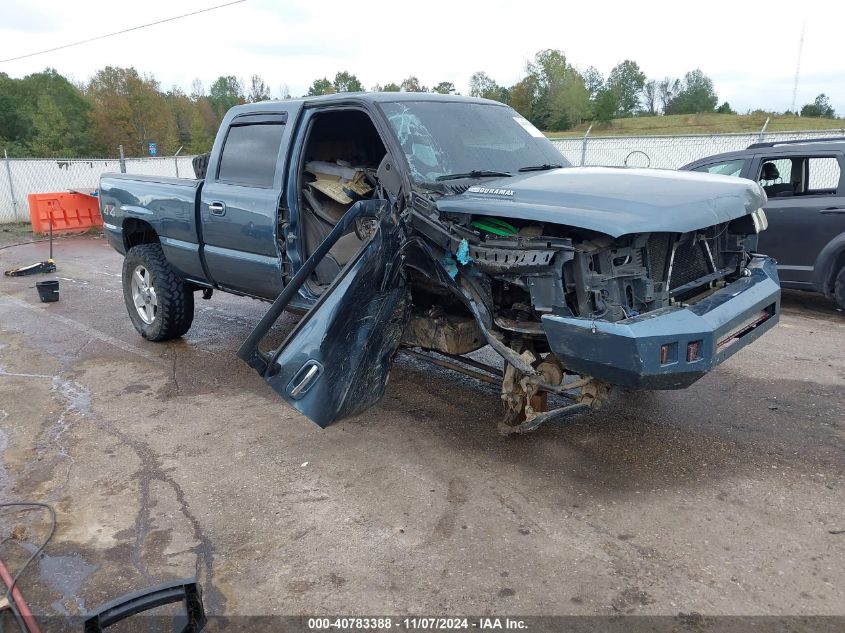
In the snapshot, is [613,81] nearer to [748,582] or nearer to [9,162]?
[9,162]

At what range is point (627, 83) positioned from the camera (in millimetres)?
65000

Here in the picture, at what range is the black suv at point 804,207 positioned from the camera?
6.65 meters

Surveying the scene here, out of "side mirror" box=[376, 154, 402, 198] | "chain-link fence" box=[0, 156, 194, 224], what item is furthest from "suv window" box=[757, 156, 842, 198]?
"chain-link fence" box=[0, 156, 194, 224]

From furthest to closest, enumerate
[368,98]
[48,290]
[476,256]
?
[48,290] < [368,98] < [476,256]

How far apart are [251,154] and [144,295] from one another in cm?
226

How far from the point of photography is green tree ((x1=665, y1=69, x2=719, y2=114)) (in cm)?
5678

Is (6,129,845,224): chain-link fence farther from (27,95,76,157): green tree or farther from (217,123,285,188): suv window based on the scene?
(27,95,76,157): green tree

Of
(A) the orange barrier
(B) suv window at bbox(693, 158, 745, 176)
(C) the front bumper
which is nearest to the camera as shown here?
(C) the front bumper

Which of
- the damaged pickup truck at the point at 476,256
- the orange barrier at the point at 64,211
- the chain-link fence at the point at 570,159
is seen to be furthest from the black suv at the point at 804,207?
the orange barrier at the point at 64,211

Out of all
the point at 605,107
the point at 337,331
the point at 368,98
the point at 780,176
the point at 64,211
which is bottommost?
the point at 64,211

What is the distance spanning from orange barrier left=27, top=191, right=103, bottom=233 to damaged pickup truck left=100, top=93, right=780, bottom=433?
11695 millimetres

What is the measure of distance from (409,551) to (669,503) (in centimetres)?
135

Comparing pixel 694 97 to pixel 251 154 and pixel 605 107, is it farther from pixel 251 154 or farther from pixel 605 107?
pixel 251 154

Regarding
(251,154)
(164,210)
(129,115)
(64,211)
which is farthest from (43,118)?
(251,154)
